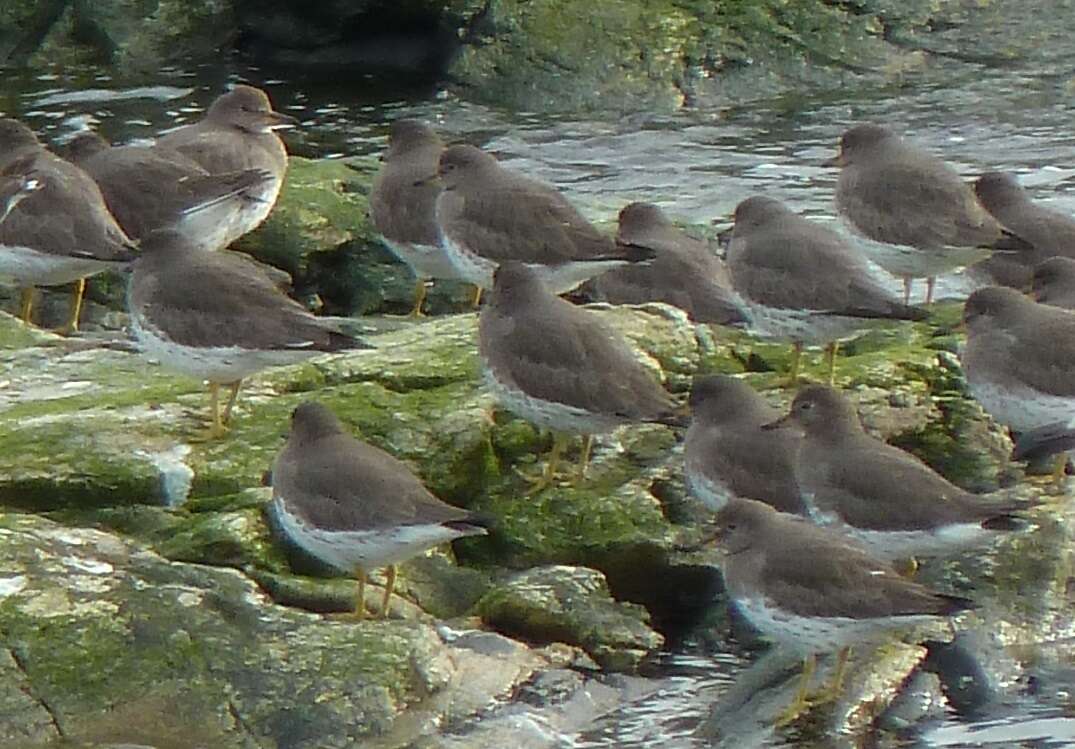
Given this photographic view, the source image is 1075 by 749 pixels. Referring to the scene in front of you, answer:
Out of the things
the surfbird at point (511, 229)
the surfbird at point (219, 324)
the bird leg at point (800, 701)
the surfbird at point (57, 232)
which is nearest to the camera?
the bird leg at point (800, 701)

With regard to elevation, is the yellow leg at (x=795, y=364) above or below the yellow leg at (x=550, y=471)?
above

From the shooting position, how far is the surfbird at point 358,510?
301 inches

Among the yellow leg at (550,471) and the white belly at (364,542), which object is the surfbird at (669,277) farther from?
the white belly at (364,542)

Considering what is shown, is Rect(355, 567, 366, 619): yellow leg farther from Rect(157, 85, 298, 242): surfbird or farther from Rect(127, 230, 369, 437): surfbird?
Rect(157, 85, 298, 242): surfbird

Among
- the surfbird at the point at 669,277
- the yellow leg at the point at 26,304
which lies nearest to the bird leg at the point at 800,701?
the surfbird at the point at 669,277

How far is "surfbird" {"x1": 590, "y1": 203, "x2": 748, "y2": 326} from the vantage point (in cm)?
1052

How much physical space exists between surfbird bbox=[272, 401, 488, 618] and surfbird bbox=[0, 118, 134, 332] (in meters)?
2.82

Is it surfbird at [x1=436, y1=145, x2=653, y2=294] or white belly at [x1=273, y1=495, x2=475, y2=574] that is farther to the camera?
surfbird at [x1=436, y1=145, x2=653, y2=294]

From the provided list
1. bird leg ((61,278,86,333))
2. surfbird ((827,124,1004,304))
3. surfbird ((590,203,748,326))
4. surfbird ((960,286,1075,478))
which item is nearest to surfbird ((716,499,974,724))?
surfbird ((960,286,1075,478))

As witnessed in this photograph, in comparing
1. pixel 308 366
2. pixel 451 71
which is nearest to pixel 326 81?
pixel 451 71

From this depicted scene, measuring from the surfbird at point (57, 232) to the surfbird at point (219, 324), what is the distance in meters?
1.12

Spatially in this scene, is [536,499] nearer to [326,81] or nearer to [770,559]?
[770,559]

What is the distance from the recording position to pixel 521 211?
10.8 meters

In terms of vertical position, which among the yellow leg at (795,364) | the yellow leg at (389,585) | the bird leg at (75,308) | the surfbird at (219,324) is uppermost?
the surfbird at (219,324)
